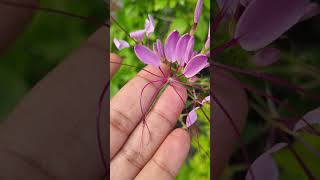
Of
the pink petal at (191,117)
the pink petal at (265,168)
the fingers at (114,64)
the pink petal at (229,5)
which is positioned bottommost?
the pink petal at (265,168)

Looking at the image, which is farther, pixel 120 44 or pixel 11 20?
pixel 120 44

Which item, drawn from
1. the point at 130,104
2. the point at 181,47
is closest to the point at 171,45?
the point at 181,47

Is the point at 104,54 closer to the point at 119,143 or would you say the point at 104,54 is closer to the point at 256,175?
the point at 119,143

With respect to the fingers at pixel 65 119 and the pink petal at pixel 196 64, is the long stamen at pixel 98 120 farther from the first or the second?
the pink petal at pixel 196 64

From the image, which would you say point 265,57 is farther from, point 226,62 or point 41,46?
point 41,46

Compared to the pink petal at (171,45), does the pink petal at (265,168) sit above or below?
below

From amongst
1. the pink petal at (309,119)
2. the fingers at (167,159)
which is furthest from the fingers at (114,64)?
the pink petal at (309,119)
